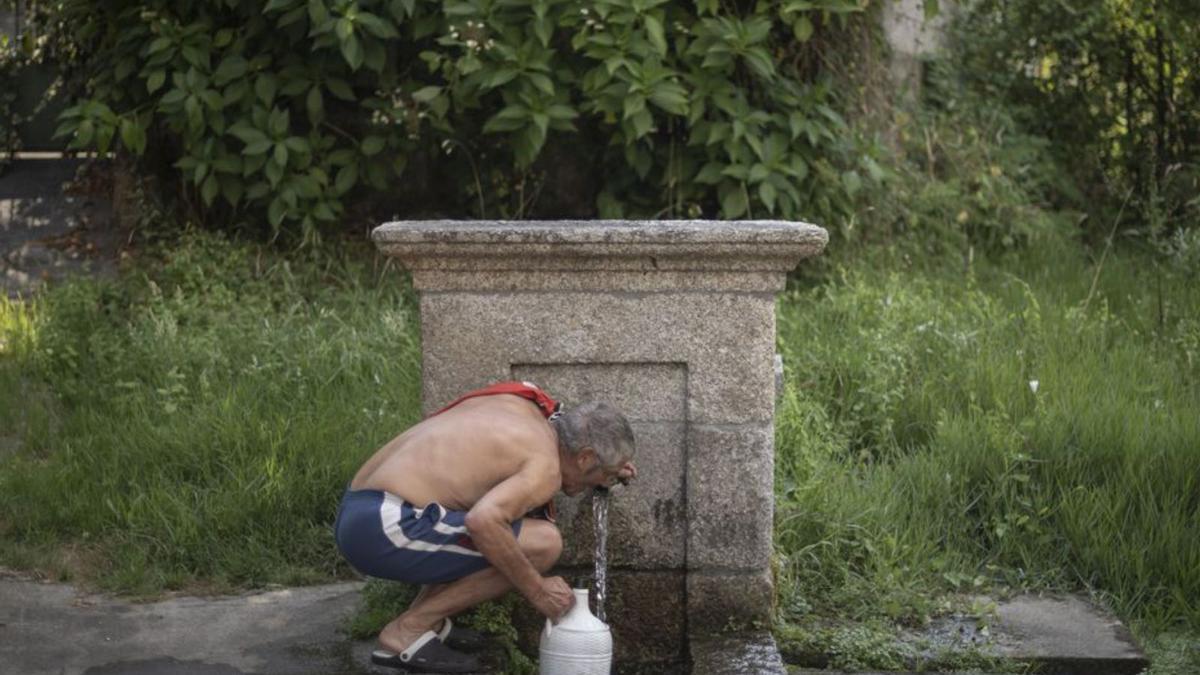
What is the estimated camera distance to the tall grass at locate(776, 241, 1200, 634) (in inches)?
212

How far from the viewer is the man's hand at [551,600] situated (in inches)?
173

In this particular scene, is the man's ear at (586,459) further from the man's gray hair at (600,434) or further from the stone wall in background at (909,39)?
the stone wall in background at (909,39)

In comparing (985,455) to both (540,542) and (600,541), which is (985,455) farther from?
(540,542)

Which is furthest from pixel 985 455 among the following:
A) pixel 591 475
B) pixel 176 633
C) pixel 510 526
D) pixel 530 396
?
pixel 176 633

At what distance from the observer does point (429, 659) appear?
4555 mm

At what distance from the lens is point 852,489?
19.0ft

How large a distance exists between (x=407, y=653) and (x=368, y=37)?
3847 mm

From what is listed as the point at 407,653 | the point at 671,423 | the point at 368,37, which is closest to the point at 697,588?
the point at 671,423

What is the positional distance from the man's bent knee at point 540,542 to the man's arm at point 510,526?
6cm

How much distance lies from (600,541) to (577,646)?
41 cm

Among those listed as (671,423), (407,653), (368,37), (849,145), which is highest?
(368,37)

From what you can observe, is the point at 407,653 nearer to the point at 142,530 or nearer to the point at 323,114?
the point at 142,530

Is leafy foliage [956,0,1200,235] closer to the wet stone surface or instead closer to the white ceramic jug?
the wet stone surface

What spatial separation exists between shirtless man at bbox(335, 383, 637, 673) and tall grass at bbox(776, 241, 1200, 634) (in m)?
1.06
